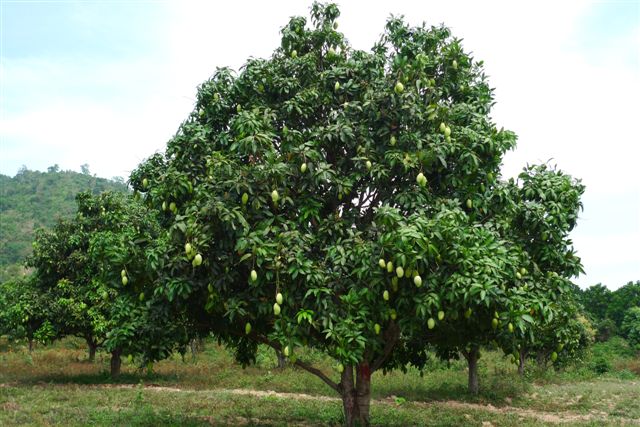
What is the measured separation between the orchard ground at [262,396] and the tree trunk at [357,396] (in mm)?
2720

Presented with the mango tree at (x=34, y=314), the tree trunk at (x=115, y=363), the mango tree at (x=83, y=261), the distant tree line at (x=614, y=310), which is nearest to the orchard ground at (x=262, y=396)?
the tree trunk at (x=115, y=363)

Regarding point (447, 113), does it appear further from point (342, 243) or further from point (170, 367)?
point (170, 367)

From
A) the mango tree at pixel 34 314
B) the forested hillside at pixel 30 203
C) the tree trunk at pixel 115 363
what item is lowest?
the tree trunk at pixel 115 363

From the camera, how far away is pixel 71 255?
24.1m

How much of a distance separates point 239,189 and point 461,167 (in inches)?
157

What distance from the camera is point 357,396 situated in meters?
12.6

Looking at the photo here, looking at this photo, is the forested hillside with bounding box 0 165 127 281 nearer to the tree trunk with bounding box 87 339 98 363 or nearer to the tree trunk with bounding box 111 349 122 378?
the tree trunk with bounding box 87 339 98 363

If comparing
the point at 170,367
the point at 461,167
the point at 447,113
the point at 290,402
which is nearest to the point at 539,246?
the point at 461,167

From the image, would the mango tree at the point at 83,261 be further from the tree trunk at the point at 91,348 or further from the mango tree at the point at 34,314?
the mango tree at the point at 34,314

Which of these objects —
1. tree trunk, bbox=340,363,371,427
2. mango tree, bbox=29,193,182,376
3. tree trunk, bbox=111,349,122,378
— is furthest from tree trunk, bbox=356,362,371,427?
tree trunk, bbox=111,349,122,378

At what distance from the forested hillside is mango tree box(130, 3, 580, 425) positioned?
185ft

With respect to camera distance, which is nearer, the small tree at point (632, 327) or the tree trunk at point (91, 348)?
the tree trunk at point (91, 348)

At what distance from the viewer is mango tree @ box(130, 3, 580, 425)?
29.3ft

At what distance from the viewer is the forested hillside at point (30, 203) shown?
77.7 meters
